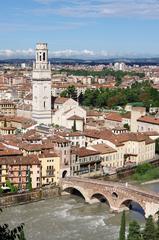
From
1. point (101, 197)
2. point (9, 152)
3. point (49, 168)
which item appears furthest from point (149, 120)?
point (9, 152)

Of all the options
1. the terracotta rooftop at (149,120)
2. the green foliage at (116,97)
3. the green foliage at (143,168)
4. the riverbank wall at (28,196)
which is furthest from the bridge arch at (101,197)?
the green foliage at (116,97)

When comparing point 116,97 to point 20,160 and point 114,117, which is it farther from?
point 20,160

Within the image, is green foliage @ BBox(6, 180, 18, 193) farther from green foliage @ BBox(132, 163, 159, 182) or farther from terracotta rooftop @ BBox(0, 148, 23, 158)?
green foliage @ BBox(132, 163, 159, 182)

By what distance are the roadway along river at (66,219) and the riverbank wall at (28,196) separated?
0.97 ft

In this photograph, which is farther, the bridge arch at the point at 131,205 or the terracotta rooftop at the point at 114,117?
the terracotta rooftop at the point at 114,117

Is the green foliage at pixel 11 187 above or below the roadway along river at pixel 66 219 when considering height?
above

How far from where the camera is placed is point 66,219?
19.7 metres

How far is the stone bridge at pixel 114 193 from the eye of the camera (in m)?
19.5

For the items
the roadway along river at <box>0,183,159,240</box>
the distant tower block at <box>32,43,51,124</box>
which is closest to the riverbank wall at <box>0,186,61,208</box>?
the roadway along river at <box>0,183,159,240</box>

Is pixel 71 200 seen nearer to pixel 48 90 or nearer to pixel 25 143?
pixel 25 143

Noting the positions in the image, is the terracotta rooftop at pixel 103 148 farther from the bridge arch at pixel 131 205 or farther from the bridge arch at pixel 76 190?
the bridge arch at pixel 131 205

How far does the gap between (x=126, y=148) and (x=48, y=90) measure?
10060mm

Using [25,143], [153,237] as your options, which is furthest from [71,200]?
[153,237]

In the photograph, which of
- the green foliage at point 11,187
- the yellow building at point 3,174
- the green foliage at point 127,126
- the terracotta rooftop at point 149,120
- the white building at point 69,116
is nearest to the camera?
the green foliage at point 11,187
